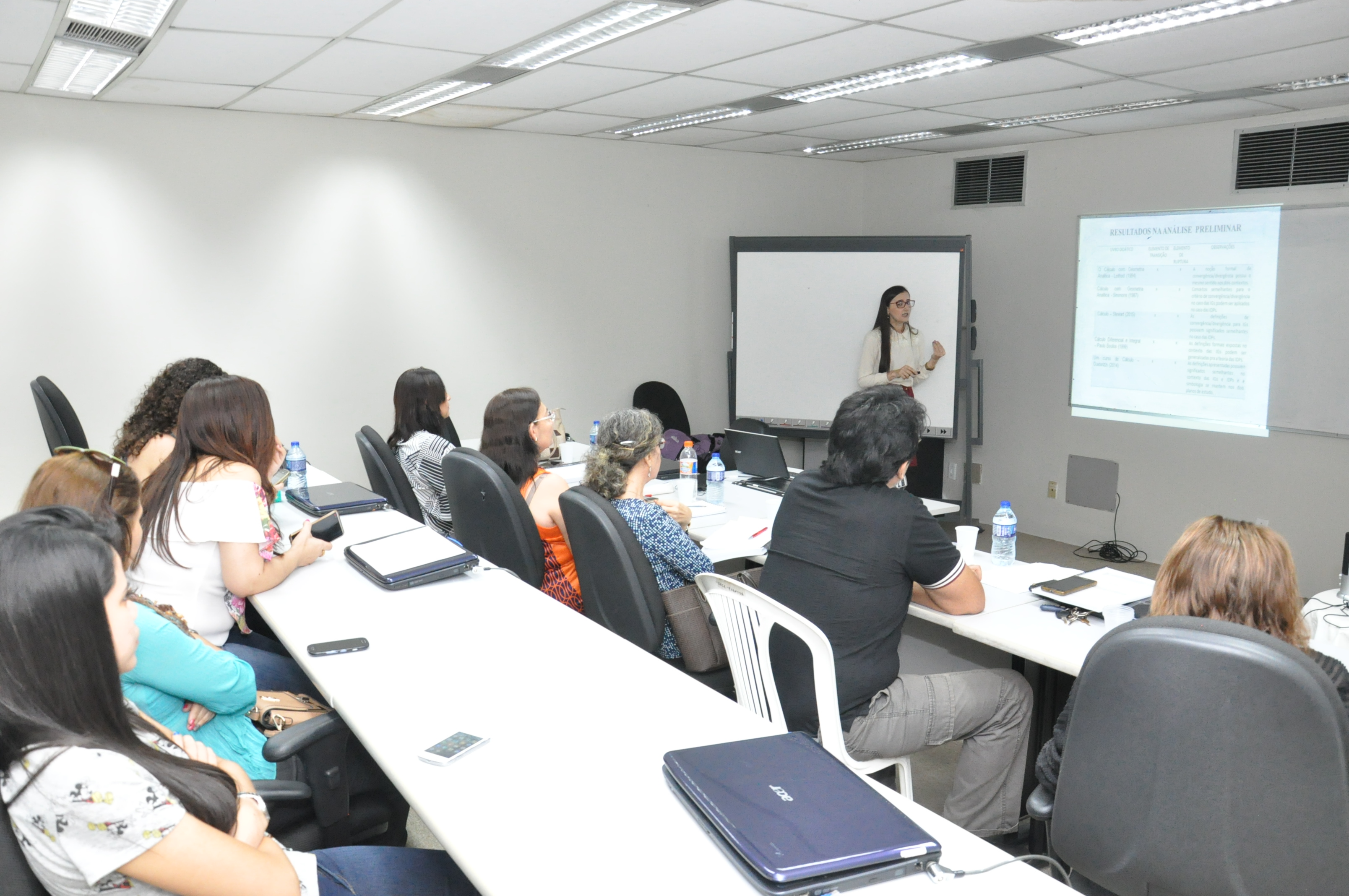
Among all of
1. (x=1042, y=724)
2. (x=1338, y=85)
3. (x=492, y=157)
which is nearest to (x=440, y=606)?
(x=1042, y=724)

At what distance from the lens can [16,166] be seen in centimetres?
440

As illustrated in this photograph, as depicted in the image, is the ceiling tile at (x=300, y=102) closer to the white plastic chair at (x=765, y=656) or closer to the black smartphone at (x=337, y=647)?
the black smartphone at (x=337, y=647)

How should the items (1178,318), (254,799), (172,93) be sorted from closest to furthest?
(254,799)
(172,93)
(1178,318)

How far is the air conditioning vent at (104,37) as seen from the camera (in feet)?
10.4

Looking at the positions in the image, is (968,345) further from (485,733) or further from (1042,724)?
(485,733)

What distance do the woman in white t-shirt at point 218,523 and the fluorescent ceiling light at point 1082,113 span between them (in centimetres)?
437

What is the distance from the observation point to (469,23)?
10.3ft

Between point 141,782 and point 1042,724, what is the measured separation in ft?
7.30

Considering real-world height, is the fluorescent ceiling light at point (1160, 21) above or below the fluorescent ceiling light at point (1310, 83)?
below

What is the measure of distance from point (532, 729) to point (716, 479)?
240cm

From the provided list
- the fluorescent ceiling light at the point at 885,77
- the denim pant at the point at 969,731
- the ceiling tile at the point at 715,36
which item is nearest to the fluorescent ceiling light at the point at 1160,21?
the fluorescent ceiling light at the point at 885,77

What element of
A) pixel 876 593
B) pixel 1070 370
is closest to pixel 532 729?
pixel 876 593

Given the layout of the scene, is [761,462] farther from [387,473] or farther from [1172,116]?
[1172,116]

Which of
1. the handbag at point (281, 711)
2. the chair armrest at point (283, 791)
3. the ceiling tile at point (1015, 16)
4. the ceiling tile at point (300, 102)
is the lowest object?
the chair armrest at point (283, 791)
